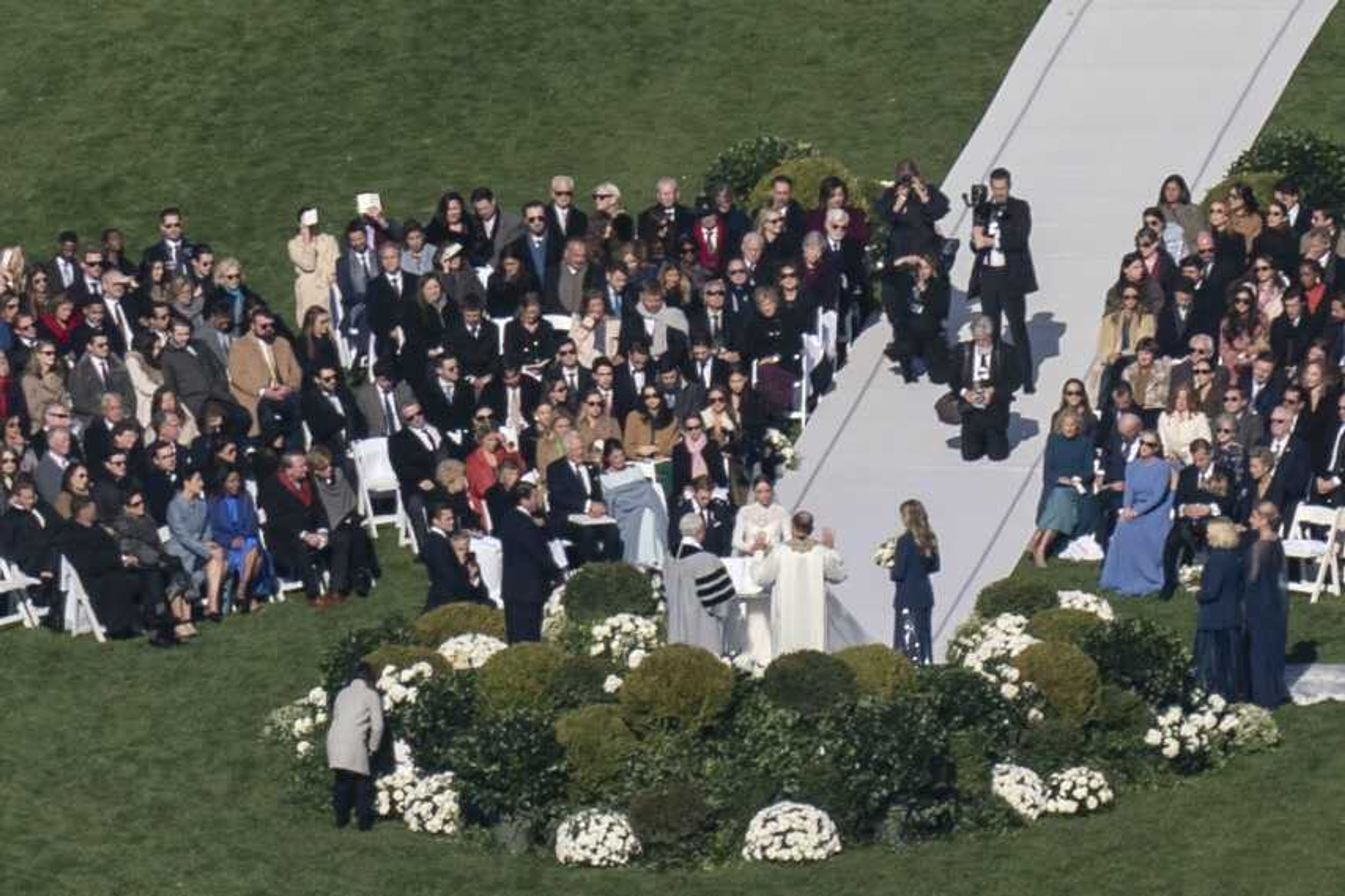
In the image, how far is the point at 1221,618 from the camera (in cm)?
3331

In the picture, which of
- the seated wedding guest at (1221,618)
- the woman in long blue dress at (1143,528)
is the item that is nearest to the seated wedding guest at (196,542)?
the woman in long blue dress at (1143,528)

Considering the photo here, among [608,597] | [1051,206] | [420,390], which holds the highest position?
[1051,206]

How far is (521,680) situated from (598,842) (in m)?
2.18

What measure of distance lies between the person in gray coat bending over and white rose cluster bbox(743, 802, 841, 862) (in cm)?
318

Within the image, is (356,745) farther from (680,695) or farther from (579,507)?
(579,507)

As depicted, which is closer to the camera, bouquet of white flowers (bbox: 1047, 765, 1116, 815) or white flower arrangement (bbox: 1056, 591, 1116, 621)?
bouquet of white flowers (bbox: 1047, 765, 1116, 815)

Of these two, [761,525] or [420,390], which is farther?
[420,390]

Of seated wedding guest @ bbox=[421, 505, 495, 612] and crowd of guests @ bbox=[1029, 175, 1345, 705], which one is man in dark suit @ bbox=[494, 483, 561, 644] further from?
crowd of guests @ bbox=[1029, 175, 1345, 705]

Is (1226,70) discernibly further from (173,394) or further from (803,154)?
(173,394)

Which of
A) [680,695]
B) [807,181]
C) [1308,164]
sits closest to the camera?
[680,695]

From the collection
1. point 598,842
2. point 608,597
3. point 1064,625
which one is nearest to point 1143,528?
point 1064,625

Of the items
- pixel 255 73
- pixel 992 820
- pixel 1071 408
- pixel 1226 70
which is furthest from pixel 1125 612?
pixel 255 73

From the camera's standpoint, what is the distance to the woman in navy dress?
3450cm

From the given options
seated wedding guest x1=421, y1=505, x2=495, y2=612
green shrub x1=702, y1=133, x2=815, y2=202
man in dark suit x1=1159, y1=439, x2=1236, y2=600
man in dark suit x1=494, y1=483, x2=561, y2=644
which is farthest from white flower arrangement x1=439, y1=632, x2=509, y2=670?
green shrub x1=702, y1=133, x2=815, y2=202
